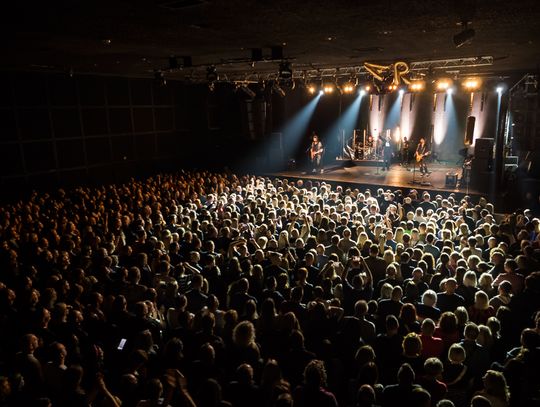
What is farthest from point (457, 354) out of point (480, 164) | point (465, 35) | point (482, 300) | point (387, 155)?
point (387, 155)

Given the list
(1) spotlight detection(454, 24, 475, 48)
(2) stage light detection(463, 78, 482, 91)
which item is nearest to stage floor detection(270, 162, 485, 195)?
(2) stage light detection(463, 78, 482, 91)

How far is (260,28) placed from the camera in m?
A: 5.86

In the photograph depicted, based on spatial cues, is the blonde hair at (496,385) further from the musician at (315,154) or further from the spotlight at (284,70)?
the musician at (315,154)

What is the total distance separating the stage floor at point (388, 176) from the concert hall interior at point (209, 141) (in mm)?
162

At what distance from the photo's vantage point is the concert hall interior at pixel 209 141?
175 inches

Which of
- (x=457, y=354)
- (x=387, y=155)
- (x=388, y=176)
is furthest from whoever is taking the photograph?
(x=387, y=155)

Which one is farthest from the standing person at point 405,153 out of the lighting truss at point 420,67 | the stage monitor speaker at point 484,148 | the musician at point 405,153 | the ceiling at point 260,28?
the ceiling at point 260,28

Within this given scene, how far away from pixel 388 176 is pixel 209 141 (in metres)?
8.50

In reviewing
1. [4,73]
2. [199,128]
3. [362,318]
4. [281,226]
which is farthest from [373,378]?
[199,128]

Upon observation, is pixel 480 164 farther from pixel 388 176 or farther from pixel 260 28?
pixel 260 28

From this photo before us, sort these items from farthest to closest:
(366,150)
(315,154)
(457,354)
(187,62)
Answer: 1. (366,150)
2. (315,154)
3. (187,62)
4. (457,354)

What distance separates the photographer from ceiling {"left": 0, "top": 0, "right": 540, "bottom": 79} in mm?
4547

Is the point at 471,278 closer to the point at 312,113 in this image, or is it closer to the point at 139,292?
the point at 139,292

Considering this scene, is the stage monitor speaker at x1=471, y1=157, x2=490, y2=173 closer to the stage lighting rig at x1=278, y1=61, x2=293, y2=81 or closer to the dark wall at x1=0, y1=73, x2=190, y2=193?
the stage lighting rig at x1=278, y1=61, x2=293, y2=81
